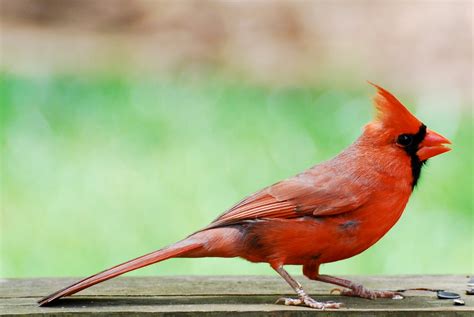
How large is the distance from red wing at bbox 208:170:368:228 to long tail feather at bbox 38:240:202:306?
186 millimetres

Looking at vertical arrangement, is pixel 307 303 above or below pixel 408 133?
below

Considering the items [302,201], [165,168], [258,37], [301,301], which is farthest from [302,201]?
[258,37]

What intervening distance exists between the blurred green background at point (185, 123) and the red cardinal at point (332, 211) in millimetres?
1852

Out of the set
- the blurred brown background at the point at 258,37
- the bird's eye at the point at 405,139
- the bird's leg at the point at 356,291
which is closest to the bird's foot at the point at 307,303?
the bird's leg at the point at 356,291

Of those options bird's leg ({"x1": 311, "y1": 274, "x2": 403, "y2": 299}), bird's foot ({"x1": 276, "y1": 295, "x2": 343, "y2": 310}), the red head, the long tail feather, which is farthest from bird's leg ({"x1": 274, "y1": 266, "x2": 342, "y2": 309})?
the red head

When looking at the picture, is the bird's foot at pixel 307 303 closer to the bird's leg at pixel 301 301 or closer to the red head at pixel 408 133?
the bird's leg at pixel 301 301

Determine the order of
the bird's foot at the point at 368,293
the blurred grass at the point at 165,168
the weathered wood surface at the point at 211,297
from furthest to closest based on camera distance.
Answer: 1. the blurred grass at the point at 165,168
2. the bird's foot at the point at 368,293
3. the weathered wood surface at the point at 211,297

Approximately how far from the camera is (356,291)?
124 inches

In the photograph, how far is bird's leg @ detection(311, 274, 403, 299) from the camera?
10.3 ft

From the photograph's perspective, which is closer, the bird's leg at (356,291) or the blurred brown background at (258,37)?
the bird's leg at (356,291)

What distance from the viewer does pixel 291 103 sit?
688cm

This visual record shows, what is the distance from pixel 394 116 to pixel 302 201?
43 centimetres

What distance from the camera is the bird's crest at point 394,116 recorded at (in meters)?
3.13

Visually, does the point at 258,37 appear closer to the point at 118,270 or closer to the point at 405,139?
the point at 405,139
